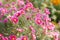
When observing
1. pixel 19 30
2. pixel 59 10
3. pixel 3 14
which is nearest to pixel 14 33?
pixel 19 30

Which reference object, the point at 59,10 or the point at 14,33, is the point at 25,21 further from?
the point at 59,10

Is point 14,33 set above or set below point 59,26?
above

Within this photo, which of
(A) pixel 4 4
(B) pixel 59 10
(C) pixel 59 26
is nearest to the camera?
(A) pixel 4 4

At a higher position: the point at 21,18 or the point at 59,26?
the point at 21,18

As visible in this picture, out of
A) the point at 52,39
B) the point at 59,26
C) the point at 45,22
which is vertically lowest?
the point at 59,26

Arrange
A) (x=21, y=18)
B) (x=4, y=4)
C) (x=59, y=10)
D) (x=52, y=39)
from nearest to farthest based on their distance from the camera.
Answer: (x=21, y=18) < (x=52, y=39) < (x=4, y=4) < (x=59, y=10)

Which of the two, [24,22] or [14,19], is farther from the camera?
[24,22]

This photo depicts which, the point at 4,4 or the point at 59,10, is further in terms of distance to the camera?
the point at 59,10

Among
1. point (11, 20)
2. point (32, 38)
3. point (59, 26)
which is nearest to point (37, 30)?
point (32, 38)

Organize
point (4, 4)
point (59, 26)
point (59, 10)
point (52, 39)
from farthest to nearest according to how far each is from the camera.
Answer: point (59, 10), point (59, 26), point (4, 4), point (52, 39)

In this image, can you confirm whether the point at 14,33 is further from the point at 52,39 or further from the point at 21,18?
the point at 52,39
